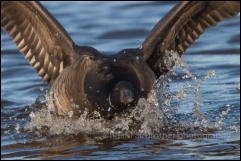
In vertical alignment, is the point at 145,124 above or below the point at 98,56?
below

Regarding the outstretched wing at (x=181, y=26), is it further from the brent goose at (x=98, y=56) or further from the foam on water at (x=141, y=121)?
the foam on water at (x=141, y=121)

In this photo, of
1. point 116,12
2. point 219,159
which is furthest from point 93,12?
point 219,159

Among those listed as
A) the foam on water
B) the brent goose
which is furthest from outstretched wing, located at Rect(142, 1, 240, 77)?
the foam on water

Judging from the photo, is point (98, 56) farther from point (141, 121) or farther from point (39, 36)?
point (39, 36)

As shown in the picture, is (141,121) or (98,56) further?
(141,121)

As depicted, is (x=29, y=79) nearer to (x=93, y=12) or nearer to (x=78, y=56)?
(x=78, y=56)

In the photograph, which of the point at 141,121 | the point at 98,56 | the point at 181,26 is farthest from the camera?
the point at 181,26

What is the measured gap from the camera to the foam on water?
8383mm

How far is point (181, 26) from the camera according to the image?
30.1 ft

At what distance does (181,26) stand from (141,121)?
154 centimetres

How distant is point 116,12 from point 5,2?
9.08 m

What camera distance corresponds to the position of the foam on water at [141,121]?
838cm

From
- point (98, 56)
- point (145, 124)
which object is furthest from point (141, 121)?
point (98, 56)

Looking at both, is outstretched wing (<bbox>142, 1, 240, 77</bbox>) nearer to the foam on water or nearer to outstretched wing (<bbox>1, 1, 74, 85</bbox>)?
the foam on water
